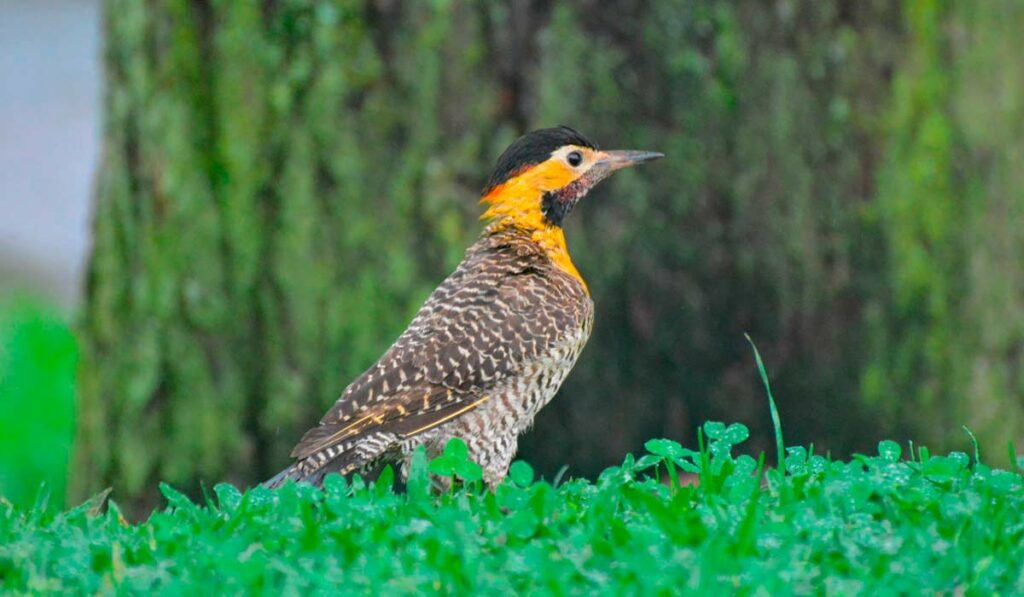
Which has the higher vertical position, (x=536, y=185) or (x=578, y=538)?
(x=536, y=185)

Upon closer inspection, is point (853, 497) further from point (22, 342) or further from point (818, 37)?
point (22, 342)

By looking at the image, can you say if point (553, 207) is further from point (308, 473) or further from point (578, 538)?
point (578, 538)

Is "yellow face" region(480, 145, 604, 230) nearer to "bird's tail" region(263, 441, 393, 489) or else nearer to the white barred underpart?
the white barred underpart

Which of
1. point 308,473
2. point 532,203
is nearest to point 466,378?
point 308,473

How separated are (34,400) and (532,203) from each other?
551 cm

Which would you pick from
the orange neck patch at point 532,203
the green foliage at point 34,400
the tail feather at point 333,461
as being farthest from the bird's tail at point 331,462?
the green foliage at point 34,400

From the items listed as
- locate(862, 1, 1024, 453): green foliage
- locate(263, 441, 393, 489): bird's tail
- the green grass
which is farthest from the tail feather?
locate(862, 1, 1024, 453): green foliage

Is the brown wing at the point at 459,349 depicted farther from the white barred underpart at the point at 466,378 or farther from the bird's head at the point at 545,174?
the bird's head at the point at 545,174

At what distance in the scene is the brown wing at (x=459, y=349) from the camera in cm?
564

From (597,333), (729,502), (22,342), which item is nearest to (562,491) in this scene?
(729,502)

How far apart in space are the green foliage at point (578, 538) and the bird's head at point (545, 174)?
162cm

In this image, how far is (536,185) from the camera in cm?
638

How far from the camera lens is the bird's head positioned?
Answer: 626 cm

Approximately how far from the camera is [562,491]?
5.07 metres
